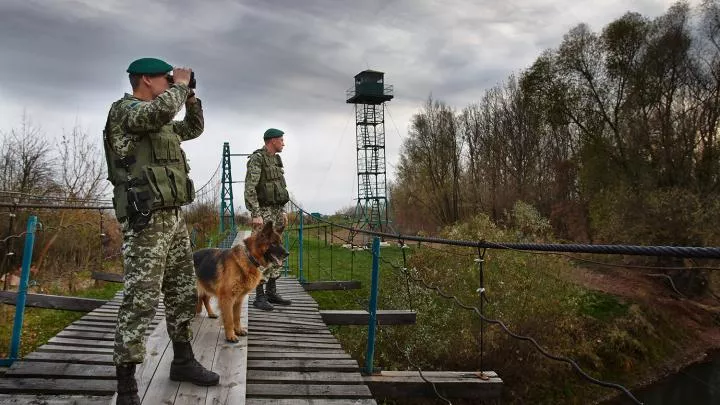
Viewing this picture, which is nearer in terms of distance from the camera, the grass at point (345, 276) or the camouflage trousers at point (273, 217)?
the camouflage trousers at point (273, 217)

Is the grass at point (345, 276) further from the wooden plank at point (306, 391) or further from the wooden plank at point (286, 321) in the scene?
the wooden plank at point (306, 391)

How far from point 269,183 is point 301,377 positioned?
2.82 m

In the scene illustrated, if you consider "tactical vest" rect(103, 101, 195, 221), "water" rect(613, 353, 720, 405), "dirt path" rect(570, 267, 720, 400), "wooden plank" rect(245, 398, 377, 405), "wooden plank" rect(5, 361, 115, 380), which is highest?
"tactical vest" rect(103, 101, 195, 221)

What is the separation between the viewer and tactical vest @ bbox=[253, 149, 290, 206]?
5793 millimetres

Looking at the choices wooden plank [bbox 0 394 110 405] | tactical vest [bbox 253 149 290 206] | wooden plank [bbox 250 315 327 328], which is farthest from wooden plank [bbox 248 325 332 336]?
wooden plank [bbox 0 394 110 405]

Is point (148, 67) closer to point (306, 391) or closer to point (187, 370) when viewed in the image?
point (187, 370)

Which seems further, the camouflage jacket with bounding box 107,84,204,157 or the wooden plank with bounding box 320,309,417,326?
the wooden plank with bounding box 320,309,417,326

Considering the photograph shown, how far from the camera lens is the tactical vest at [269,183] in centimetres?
579

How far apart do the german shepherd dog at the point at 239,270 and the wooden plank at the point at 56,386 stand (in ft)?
3.42

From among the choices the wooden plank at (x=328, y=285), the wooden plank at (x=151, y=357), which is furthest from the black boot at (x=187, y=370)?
the wooden plank at (x=328, y=285)

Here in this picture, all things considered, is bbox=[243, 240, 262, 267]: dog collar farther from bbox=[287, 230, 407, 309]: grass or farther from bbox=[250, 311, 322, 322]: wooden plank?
bbox=[287, 230, 407, 309]: grass

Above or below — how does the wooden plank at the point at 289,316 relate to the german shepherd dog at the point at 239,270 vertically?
below

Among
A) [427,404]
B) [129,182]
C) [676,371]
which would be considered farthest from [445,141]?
[129,182]

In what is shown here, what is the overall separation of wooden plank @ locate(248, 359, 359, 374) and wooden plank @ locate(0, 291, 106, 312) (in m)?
2.74
